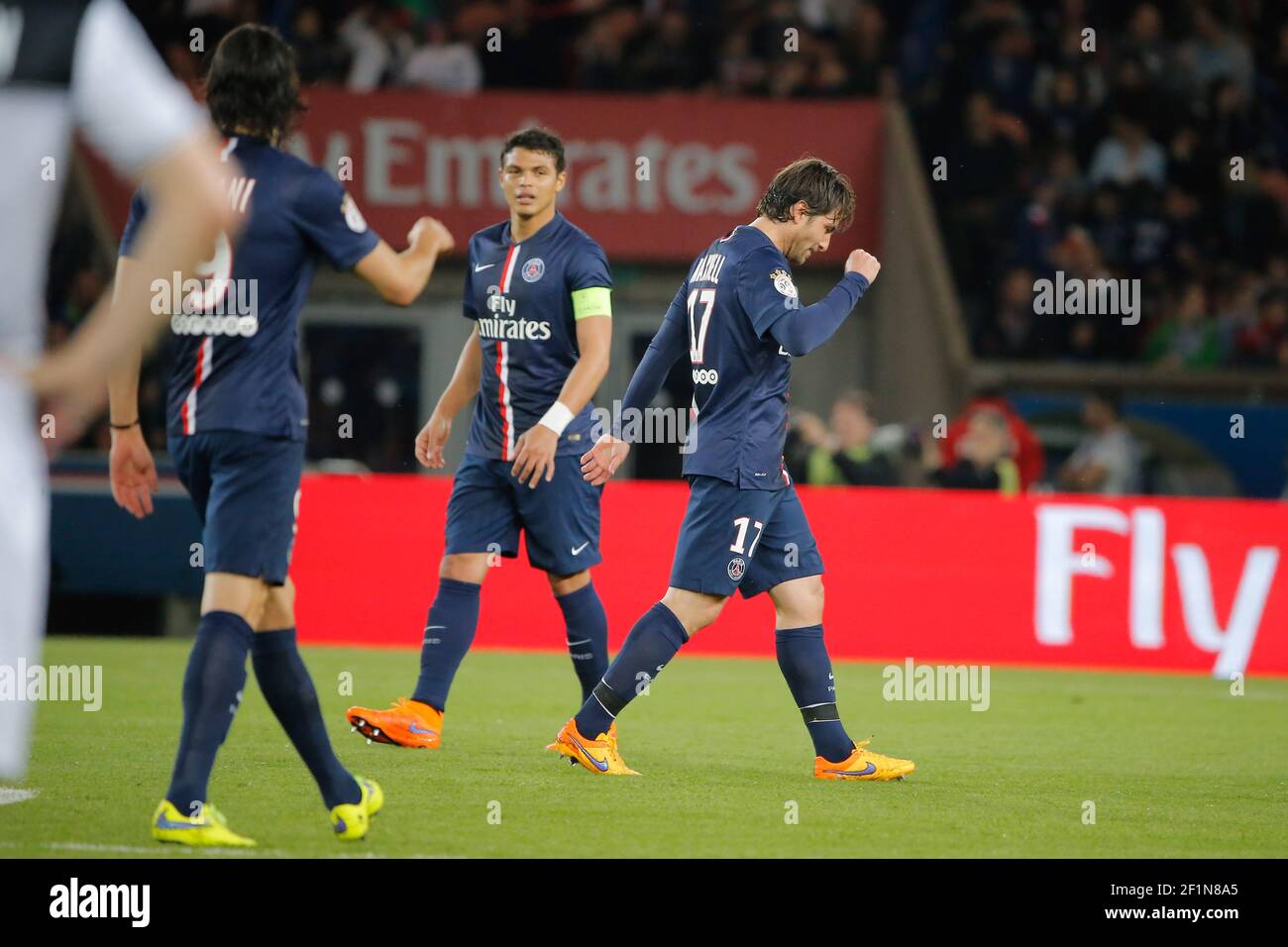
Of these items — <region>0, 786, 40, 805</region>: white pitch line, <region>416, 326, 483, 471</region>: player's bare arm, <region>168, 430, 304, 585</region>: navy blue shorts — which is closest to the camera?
<region>168, 430, 304, 585</region>: navy blue shorts

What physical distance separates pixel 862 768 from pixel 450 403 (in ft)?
7.11

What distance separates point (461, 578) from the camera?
23.5 feet

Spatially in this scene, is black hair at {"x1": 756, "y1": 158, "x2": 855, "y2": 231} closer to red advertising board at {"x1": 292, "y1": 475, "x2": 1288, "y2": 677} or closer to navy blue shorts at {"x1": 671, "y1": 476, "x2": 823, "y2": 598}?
navy blue shorts at {"x1": 671, "y1": 476, "x2": 823, "y2": 598}

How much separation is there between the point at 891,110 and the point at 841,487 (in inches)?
246

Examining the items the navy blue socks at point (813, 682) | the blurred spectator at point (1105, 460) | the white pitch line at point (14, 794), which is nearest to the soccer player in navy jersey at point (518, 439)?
the navy blue socks at point (813, 682)

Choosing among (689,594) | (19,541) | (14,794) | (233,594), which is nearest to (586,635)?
(689,594)

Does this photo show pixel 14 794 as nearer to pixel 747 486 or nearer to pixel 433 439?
pixel 433 439

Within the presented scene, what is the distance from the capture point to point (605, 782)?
249 inches

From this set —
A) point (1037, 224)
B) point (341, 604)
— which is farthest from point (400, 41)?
point (341, 604)

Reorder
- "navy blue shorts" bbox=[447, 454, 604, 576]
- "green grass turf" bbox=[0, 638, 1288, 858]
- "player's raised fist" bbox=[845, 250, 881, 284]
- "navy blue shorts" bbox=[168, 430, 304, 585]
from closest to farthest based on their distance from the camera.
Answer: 1. "navy blue shorts" bbox=[168, 430, 304, 585]
2. "green grass turf" bbox=[0, 638, 1288, 858]
3. "player's raised fist" bbox=[845, 250, 881, 284]
4. "navy blue shorts" bbox=[447, 454, 604, 576]

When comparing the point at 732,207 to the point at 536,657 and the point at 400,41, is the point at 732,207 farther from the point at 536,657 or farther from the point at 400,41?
the point at 536,657

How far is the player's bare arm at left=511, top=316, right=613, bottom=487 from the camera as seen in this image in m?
6.27

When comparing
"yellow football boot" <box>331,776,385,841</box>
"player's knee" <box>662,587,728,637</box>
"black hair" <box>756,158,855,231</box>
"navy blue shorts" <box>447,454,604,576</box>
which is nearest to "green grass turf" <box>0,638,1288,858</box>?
"yellow football boot" <box>331,776,385,841</box>

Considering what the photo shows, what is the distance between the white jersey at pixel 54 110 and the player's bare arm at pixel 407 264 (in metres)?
1.92
